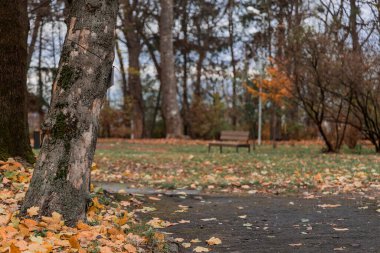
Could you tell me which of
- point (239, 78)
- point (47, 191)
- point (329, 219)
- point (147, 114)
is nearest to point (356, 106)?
point (329, 219)

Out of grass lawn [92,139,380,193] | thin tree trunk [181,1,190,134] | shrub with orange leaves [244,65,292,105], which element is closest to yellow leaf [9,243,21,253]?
grass lawn [92,139,380,193]

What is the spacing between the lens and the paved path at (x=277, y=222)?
5.35 meters

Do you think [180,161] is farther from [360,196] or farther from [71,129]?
[71,129]

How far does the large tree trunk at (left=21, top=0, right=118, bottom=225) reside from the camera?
5.27 metres

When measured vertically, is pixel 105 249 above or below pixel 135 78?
below

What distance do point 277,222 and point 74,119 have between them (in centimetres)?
283

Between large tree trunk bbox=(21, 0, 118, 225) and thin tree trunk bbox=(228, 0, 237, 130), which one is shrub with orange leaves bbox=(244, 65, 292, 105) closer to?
thin tree trunk bbox=(228, 0, 237, 130)

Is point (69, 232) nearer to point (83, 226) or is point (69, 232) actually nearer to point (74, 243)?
point (83, 226)

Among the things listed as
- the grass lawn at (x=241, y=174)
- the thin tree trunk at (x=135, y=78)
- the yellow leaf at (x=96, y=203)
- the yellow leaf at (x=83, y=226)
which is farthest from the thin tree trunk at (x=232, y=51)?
the yellow leaf at (x=83, y=226)

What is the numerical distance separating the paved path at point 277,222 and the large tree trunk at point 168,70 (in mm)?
20039

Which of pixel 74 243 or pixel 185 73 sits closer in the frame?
pixel 74 243

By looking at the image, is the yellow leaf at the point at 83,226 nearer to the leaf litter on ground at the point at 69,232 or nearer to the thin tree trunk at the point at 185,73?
the leaf litter on ground at the point at 69,232

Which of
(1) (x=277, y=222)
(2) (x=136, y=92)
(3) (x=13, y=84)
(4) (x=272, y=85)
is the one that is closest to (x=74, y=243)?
(1) (x=277, y=222)

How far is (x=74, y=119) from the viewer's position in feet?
17.3
